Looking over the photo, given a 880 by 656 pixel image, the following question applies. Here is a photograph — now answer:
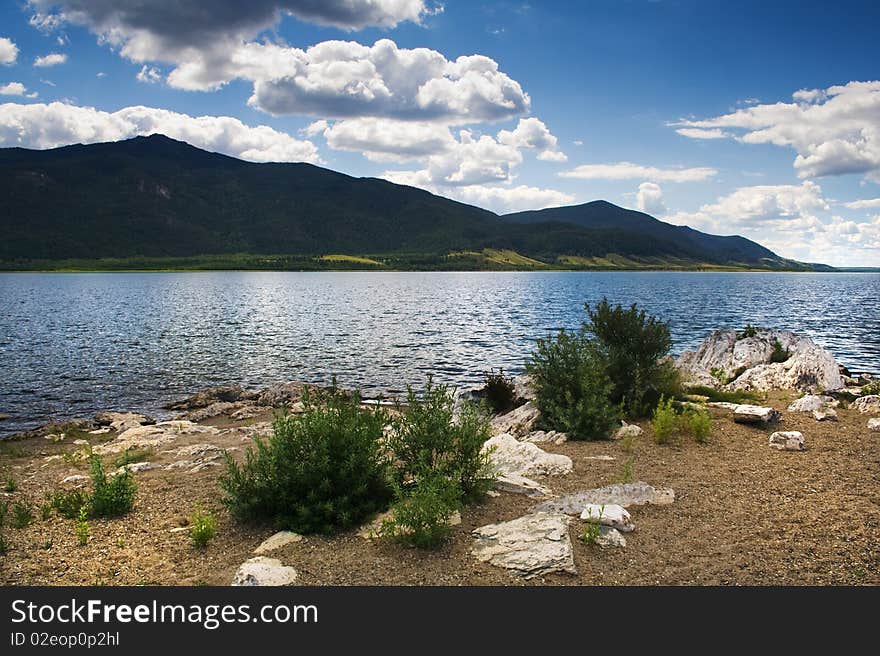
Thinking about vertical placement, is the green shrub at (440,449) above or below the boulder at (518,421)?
above

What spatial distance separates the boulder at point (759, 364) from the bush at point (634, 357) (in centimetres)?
361

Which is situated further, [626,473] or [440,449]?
[626,473]

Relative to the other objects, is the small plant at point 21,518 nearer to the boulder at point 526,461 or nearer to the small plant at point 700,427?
the boulder at point 526,461

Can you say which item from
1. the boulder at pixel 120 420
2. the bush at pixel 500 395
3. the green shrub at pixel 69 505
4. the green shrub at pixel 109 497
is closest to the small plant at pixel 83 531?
the green shrub at pixel 109 497

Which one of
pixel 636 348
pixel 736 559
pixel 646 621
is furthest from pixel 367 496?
pixel 636 348

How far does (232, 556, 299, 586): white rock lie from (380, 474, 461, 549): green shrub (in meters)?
1.38

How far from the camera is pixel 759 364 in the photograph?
990 inches

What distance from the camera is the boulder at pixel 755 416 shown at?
48.1ft

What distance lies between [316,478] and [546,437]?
742cm

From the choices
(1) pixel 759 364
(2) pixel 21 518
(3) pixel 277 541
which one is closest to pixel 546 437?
(3) pixel 277 541

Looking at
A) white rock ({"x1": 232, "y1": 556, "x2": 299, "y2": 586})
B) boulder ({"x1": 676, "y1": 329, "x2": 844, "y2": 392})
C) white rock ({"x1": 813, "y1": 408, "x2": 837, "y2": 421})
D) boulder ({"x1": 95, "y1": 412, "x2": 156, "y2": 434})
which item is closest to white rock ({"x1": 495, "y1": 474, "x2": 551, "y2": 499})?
white rock ({"x1": 232, "y1": 556, "x2": 299, "y2": 586})

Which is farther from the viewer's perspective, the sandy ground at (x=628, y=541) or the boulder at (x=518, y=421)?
the boulder at (x=518, y=421)

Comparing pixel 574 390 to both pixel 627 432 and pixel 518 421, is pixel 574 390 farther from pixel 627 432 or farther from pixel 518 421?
pixel 518 421

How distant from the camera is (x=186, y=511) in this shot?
9734 mm
